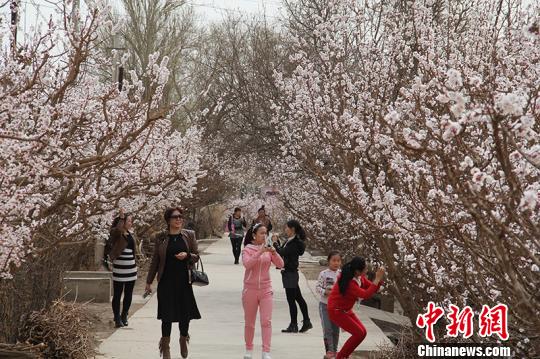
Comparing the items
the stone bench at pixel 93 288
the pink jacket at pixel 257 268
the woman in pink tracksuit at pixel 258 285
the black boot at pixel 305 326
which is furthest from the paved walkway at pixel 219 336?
the pink jacket at pixel 257 268

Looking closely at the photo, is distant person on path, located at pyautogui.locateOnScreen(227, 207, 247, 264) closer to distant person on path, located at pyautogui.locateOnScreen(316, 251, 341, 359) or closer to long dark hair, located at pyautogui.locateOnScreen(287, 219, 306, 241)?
long dark hair, located at pyautogui.locateOnScreen(287, 219, 306, 241)

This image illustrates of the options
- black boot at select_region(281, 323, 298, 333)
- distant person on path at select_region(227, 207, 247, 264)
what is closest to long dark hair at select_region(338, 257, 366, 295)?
black boot at select_region(281, 323, 298, 333)

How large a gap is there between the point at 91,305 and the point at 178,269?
4780 mm

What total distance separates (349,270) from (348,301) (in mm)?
364

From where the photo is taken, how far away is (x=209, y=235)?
46781 millimetres

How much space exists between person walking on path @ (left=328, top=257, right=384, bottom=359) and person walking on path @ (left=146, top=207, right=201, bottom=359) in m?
1.47

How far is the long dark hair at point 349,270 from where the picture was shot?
9023 mm

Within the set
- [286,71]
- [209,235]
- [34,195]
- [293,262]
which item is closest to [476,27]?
[293,262]

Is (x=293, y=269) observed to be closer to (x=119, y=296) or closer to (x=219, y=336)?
(x=219, y=336)

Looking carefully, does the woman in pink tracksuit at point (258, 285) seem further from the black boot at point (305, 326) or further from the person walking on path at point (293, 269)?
the black boot at point (305, 326)

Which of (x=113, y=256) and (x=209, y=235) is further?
(x=209, y=235)

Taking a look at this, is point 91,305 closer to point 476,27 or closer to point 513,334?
point 476,27

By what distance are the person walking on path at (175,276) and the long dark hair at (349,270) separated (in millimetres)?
1578

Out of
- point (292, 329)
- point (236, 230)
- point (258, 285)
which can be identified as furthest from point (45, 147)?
point (236, 230)
